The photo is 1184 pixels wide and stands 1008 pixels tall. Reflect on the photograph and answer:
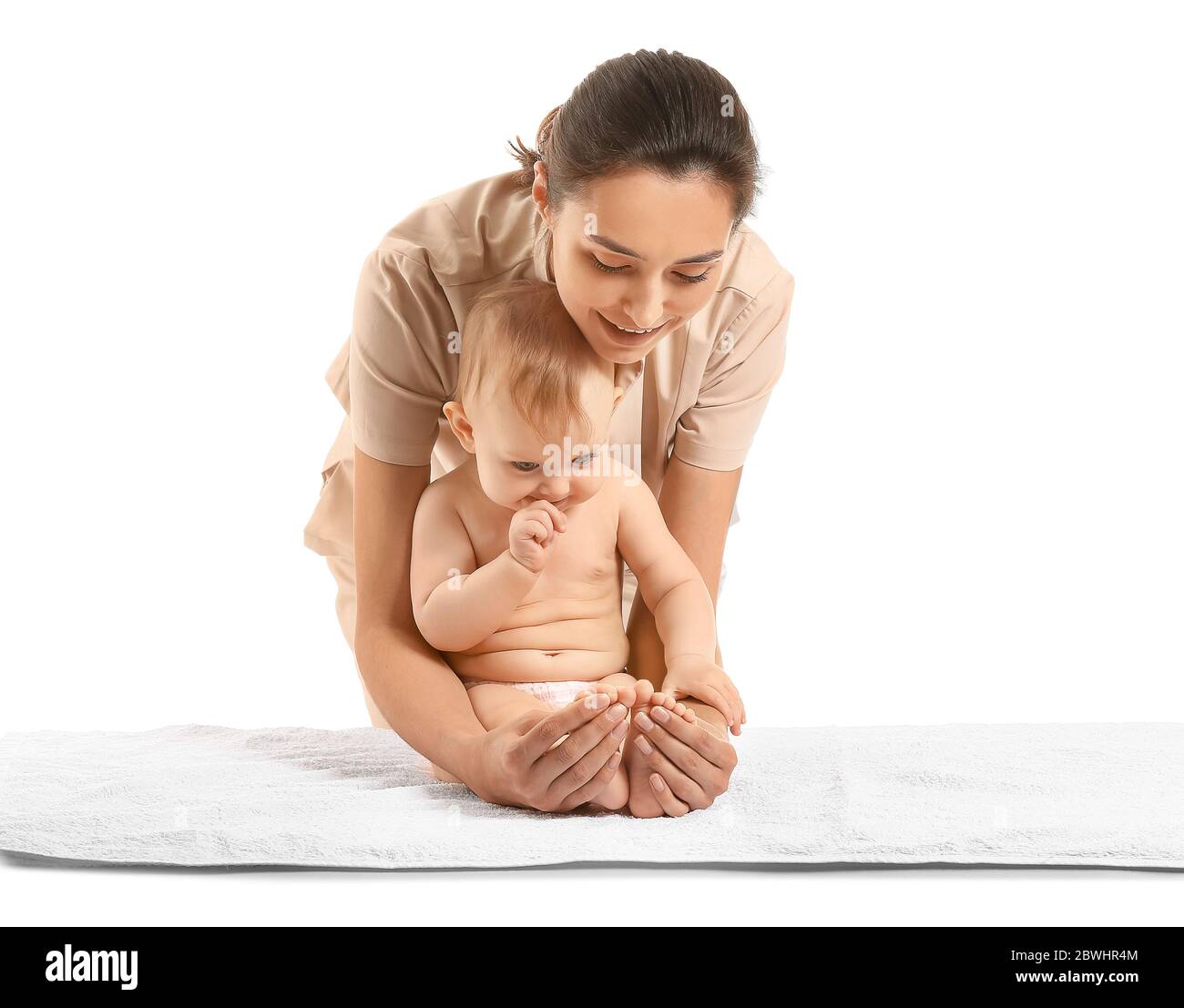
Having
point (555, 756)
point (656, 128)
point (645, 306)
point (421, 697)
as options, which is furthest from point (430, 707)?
point (656, 128)

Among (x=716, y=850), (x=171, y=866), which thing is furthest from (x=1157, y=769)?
(x=171, y=866)

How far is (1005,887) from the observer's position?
1.59 m

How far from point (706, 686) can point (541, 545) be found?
28cm

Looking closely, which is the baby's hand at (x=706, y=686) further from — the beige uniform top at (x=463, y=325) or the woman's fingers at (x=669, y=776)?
the beige uniform top at (x=463, y=325)

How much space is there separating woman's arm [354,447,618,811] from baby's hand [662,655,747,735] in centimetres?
17

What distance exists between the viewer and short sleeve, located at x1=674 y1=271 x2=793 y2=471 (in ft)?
7.22

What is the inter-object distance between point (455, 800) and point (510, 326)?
2.01 feet

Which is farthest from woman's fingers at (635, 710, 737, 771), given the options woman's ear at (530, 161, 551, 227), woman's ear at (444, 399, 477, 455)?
woman's ear at (530, 161, 551, 227)

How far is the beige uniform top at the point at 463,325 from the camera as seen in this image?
2.08 m

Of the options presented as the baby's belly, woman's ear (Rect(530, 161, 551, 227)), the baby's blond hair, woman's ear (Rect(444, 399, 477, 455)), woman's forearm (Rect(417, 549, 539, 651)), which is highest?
woman's ear (Rect(530, 161, 551, 227))

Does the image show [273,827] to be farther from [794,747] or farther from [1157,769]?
[1157,769]

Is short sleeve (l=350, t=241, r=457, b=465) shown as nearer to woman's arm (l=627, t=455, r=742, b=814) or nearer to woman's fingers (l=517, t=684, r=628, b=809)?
woman's arm (l=627, t=455, r=742, b=814)

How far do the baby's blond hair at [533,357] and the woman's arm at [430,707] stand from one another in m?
0.28

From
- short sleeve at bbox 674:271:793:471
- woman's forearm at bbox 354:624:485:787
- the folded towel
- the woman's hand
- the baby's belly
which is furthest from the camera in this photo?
short sleeve at bbox 674:271:793:471
